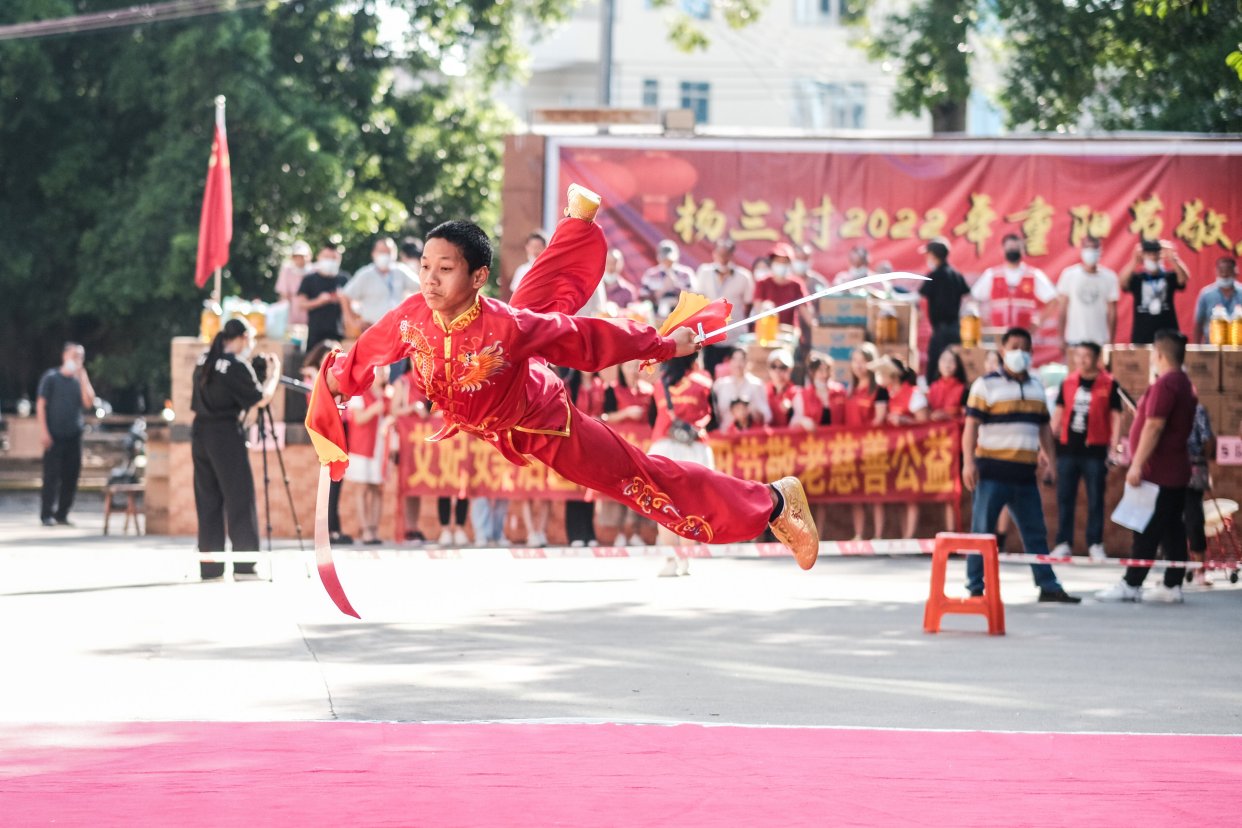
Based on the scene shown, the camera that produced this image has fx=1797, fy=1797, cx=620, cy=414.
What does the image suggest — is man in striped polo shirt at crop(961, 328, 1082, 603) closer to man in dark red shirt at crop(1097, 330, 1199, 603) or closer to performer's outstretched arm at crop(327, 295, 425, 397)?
man in dark red shirt at crop(1097, 330, 1199, 603)

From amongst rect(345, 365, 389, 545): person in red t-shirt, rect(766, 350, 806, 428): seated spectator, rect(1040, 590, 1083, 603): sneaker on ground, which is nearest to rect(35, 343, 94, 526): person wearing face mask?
rect(345, 365, 389, 545): person in red t-shirt

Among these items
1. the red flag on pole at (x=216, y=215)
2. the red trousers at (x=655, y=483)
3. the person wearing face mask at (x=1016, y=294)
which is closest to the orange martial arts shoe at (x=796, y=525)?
the red trousers at (x=655, y=483)

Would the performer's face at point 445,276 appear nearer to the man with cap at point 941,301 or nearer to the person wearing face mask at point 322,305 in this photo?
the man with cap at point 941,301

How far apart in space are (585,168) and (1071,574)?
7484 mm

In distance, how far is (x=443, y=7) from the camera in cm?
3166

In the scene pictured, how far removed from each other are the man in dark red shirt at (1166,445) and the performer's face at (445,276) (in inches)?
247

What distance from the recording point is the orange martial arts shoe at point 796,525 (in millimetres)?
7754

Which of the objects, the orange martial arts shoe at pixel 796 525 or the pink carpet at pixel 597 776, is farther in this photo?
the orange martial arts shoe at pixel 796 525

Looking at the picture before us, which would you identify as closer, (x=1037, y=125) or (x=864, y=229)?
(x=864, y=229)

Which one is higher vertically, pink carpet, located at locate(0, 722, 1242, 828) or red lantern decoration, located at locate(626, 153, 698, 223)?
red lantern decoration, located at locate(626, 153, 698, 223)

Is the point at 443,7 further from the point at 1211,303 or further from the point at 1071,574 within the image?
the point at 1071,574

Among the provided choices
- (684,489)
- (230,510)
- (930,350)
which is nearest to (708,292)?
(930,350)

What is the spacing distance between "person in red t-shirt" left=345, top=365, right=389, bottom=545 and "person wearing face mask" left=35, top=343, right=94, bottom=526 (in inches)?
170

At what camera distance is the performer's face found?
22.7ft
